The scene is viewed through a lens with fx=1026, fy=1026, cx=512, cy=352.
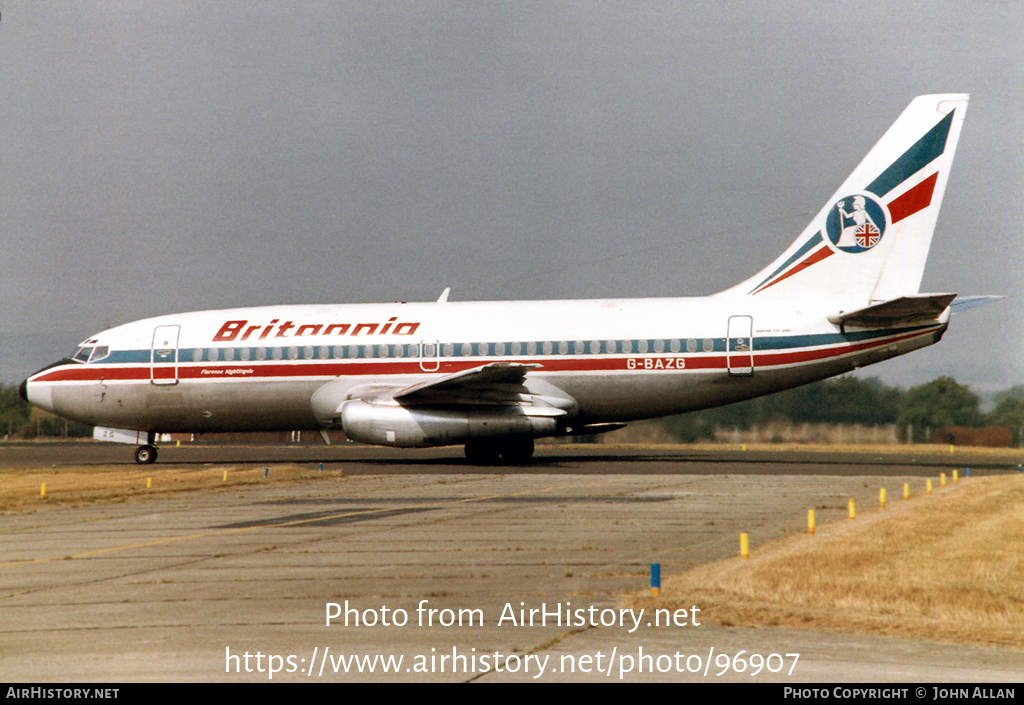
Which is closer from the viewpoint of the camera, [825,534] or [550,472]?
[825,534]

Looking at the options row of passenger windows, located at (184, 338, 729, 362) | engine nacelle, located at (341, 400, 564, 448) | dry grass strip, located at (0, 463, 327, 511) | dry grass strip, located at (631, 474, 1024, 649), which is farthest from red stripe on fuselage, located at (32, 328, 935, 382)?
dry grass strip, located at (631, 474, 1024, 649)

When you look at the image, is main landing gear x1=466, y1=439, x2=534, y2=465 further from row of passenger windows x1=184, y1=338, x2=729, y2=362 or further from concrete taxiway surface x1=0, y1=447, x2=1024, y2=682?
concrete taxiway surface x1=0, y1=447, x2=1024, y2=682

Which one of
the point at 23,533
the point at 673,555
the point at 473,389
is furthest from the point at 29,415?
the point at 673,555

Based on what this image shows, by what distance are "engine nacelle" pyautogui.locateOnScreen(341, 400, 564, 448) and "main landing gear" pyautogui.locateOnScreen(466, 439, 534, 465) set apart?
134cm

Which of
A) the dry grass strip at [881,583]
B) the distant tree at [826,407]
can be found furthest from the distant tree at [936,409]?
the dry grass strip at [881,583]

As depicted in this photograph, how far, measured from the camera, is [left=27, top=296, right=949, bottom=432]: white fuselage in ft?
94.0

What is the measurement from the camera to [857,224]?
29922 millimetres

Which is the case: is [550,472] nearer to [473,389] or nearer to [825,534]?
[473,389]

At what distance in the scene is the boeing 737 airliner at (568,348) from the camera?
93.8 feet

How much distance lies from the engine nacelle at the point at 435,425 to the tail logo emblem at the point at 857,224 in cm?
996

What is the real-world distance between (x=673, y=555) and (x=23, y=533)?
10.1 meters

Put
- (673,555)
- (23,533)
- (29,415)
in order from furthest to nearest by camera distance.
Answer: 1. (29,415)
2. (23,533)
3. (673,555)

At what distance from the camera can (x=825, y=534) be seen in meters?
14.2

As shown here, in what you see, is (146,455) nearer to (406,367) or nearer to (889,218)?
(406,367)
